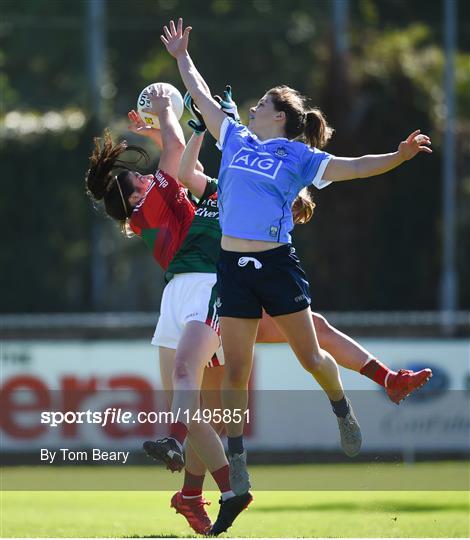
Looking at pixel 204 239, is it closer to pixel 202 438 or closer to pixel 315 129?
pixel 315 129

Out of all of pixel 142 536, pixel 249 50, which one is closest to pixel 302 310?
pixel 142 536

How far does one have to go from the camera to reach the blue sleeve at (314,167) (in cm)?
776

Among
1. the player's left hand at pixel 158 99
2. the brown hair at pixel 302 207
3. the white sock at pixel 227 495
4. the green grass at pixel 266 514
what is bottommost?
the green grass at pixel 266 514

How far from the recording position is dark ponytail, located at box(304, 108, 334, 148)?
8.15 metres

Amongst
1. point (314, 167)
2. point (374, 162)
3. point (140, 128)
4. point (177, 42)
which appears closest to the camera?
point (374, 162)

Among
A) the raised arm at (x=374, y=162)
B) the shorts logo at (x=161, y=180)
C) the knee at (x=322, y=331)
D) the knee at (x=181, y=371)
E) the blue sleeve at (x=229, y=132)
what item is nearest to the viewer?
the raised arm at (x=374, y=162)

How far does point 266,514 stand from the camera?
11.1m

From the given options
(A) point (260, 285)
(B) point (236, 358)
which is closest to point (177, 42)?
(A) point (260, 285)

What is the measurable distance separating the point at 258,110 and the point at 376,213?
16.3m

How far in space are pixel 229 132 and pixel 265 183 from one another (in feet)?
1.35

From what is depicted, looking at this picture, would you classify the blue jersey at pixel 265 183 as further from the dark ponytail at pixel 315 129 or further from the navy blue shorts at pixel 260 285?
the dark ponytail at pixel 315 129

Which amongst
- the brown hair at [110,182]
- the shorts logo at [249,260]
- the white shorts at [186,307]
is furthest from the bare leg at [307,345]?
the brown hair at [110,182]

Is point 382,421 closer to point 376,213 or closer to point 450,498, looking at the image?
point 450,498

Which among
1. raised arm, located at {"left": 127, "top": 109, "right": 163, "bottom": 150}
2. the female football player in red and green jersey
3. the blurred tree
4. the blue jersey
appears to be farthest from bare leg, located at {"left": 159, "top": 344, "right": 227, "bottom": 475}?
the blurred tree
